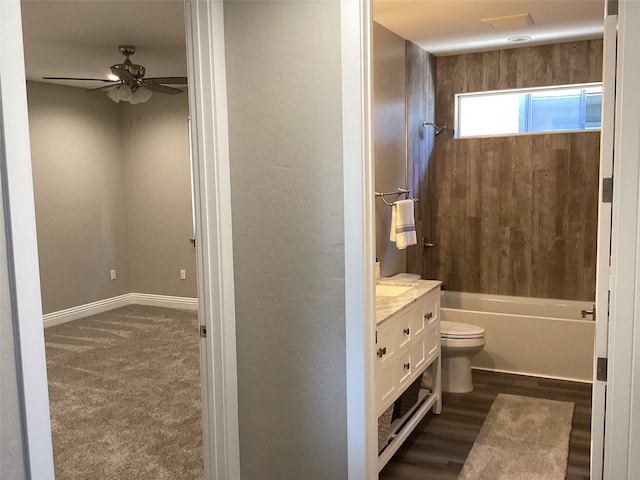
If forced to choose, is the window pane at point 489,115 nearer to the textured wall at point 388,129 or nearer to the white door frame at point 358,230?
the textured wall at point 388,129

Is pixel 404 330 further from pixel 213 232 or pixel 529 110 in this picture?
pixel 529 110

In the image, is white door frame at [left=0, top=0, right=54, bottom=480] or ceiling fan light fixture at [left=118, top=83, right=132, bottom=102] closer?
white door frame at [left=0, top=0, right=54, bottom=480]

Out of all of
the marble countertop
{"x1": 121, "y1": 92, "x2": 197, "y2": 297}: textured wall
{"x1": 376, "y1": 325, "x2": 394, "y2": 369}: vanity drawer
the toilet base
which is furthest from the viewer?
{"x1": 121, "y1": 92, "x2": 197, "y2": 297}: textured wall

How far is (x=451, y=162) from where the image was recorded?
17.8 ft

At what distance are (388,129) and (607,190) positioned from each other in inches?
103

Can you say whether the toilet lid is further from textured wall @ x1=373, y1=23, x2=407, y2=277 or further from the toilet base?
textured wall @ x1=373, y1=23, x2=407, y2=277

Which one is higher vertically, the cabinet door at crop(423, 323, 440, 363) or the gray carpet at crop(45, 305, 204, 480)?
the cabinet door at crop(423, 323, 440, 363)

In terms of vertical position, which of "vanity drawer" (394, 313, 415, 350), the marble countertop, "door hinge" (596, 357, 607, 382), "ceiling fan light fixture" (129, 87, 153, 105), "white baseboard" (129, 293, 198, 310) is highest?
"ceiling fan light fixture" (129, 87, 153, 105)

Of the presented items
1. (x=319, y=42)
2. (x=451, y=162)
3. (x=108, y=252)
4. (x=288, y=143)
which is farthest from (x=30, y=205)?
(x=108, y=252)

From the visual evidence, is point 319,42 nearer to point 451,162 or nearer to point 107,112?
point 451,162

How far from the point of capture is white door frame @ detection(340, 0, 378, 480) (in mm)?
2020

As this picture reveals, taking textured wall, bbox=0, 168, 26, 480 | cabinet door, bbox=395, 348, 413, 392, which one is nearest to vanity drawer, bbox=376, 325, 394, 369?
cabinet door, bbox=395, 348, 413, 392

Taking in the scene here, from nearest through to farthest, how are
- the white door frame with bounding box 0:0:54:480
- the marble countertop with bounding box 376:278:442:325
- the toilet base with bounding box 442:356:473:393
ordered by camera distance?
the white door frame with bounding box 0:0:54:480 → the marble countertop with bounding box 376:278:442:325 → the toilet base with bounding box 442:356:473:393

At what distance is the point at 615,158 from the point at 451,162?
372cm
